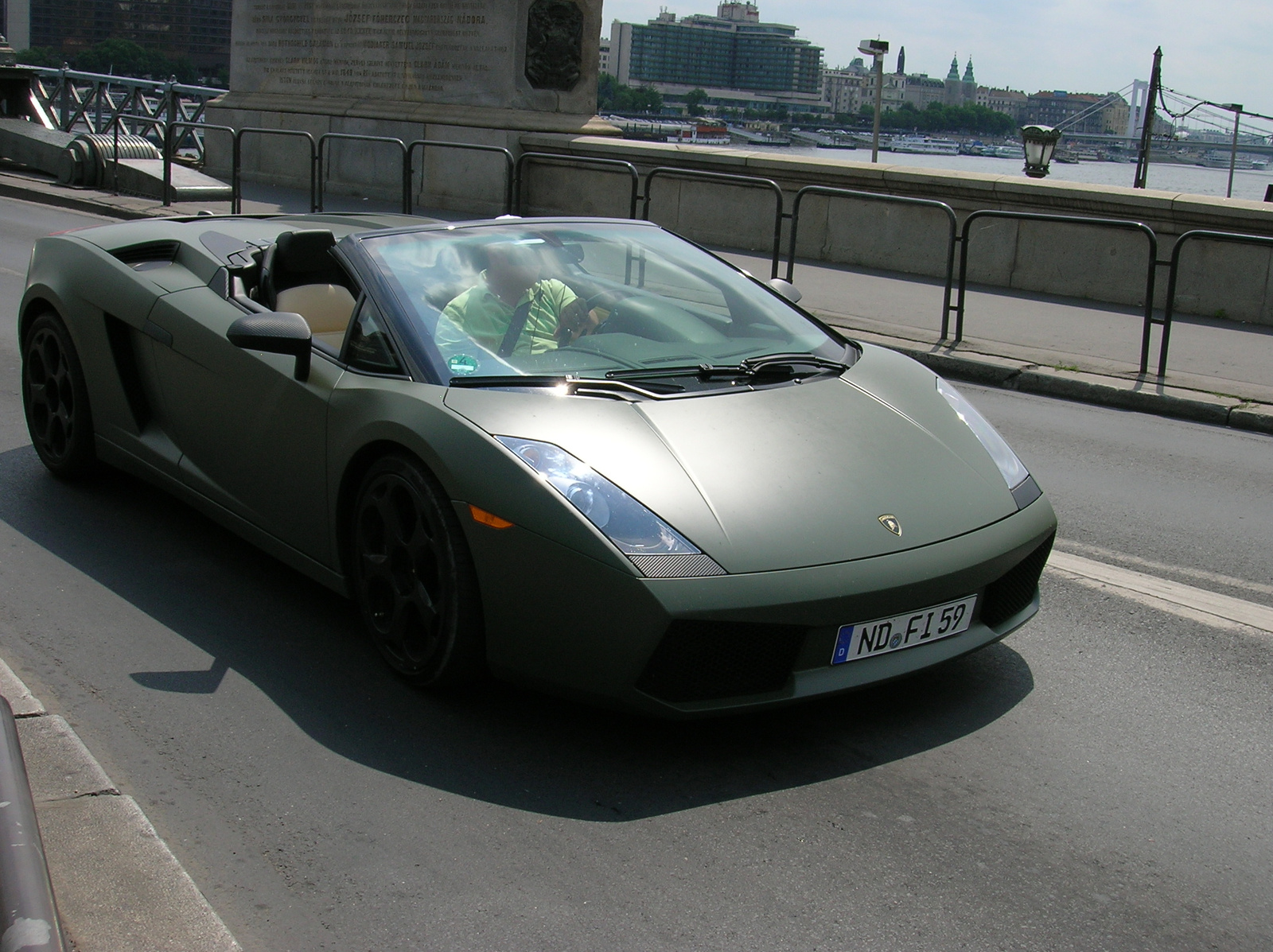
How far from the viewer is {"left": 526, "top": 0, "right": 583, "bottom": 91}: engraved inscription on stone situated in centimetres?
1969

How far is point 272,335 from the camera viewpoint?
4.14 meters

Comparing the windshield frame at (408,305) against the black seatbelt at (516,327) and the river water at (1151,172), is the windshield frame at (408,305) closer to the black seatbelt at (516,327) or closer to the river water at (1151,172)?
the black seatbelt at (516,327)

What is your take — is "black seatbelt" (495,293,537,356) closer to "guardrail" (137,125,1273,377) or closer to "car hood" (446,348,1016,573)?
"car hood" (446,348,1016,573)

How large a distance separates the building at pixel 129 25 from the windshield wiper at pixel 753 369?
43.2m

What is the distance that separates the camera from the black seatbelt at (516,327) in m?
4.11

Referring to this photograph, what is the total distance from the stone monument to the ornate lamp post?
22.6 feet

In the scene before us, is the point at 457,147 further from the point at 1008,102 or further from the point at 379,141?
the point at 1008,102

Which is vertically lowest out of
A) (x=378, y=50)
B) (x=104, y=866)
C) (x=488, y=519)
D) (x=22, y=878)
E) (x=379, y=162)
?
(x=104, y=866)

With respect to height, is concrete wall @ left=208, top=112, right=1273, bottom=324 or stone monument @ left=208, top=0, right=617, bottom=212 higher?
stone monument @ left=208, top=0, right=617, bottom=212

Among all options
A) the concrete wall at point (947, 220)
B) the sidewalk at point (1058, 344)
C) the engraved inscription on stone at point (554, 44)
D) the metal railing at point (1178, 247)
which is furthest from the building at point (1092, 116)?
the metal railing at point (1178, 247)

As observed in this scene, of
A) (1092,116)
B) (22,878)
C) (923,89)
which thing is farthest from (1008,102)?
(22,878)

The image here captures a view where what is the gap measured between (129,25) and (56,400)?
57323mm

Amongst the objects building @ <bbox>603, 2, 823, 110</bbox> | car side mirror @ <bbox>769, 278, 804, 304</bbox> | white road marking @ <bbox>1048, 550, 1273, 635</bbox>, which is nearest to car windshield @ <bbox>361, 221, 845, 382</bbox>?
car side mirror @ <bbox>769, 278, 804, 304</bbox>

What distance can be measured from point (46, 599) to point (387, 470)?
152 centimetres
